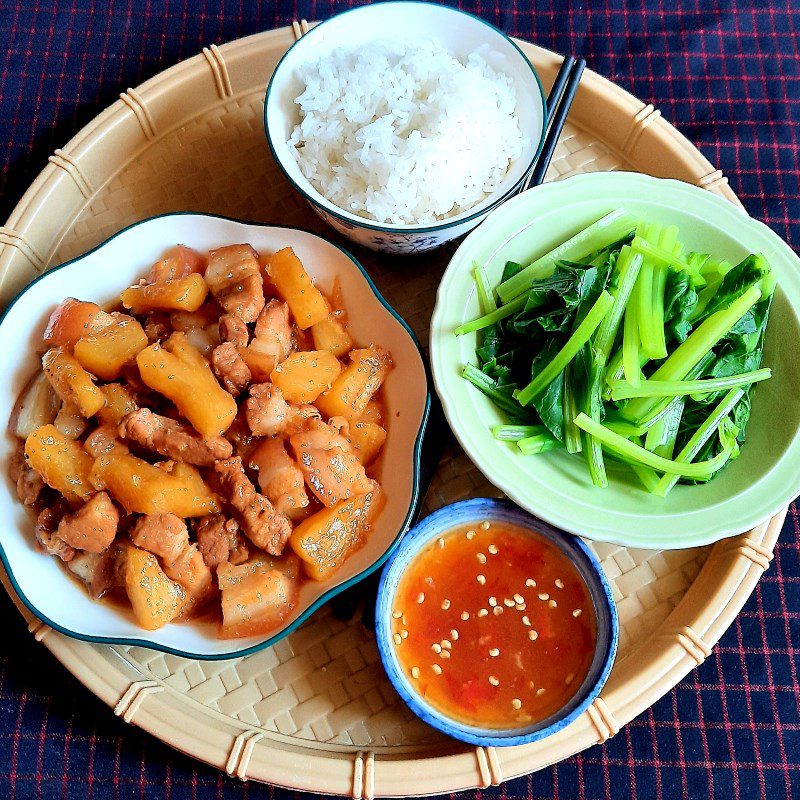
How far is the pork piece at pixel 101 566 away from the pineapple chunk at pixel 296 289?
3.02 feet

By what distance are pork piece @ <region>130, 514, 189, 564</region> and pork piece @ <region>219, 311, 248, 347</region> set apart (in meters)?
0.56

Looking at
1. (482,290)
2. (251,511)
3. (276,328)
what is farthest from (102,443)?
(482,290)

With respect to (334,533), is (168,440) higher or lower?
higher

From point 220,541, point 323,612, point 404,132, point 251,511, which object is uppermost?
point 404,132

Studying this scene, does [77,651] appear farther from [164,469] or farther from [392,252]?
[392,252]

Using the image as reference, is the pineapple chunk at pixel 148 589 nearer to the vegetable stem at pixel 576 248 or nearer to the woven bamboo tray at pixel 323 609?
the woven bamboo tray at pixel 323 609

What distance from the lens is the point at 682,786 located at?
9.08 feet

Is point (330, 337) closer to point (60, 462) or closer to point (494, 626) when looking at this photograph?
point (60, 462)

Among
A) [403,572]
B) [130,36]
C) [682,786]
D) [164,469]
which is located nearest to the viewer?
[164,469]

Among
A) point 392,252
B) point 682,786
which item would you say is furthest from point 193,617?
point 682,786

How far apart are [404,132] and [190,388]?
114cm

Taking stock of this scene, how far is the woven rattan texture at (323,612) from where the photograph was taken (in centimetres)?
258

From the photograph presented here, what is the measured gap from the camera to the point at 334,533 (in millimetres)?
2434

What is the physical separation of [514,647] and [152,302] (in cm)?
159
